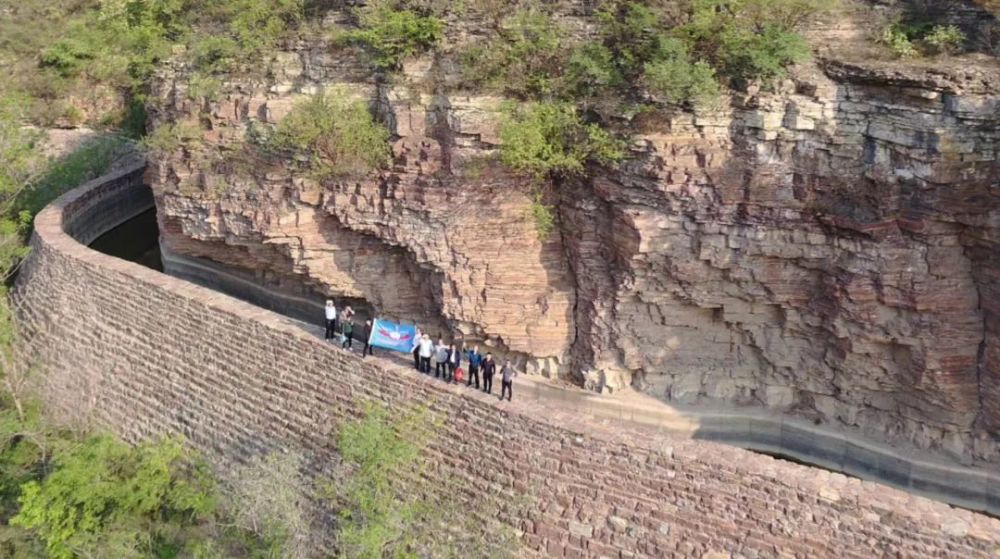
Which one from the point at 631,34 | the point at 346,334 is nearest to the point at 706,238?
the point at 631,34

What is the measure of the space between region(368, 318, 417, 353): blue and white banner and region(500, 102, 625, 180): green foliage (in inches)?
108

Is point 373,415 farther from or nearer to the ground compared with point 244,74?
nearer to the ground

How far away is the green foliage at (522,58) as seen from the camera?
1047cm

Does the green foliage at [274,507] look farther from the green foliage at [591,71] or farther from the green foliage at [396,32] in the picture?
the green foliage at [591,71]

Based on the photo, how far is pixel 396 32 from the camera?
423 inches

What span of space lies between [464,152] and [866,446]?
6.87m

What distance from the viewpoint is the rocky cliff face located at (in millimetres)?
9008

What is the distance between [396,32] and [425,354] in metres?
4.75

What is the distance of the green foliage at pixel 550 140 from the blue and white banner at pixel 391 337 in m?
2.75

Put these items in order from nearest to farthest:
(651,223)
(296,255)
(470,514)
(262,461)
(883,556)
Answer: (883,556), (470,514), (262,461), (651,223), (296,255)

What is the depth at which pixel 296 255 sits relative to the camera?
11883 millimetres

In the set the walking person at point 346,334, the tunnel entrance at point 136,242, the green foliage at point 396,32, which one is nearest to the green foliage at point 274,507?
the walking person at point 346,334

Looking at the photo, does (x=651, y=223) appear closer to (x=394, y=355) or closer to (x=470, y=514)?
(x=394, y=355)

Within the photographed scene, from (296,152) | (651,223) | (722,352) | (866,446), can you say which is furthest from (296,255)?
(866,446)
